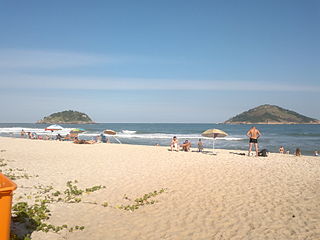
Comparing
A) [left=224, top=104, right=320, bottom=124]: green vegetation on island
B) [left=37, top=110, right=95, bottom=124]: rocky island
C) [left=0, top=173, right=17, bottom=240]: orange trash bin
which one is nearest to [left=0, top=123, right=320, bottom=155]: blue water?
[left=0, top=173, right=17, bottom=240]: orange trash bin

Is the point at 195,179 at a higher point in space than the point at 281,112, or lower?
lower

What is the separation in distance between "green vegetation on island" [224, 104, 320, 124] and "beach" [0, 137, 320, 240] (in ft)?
466

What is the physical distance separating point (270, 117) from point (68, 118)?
392 ft

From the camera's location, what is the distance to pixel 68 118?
17325 centimetres

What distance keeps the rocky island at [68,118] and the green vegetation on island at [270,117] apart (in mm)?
90055

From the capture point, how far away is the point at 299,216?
21.2 ft

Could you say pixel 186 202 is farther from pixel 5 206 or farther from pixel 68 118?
pixel 68 118

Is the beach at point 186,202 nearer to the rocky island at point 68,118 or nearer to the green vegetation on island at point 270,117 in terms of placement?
the green vegetation on island at point 270,117

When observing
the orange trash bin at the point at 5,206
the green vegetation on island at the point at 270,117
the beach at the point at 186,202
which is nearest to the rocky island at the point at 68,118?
the green vegetation on island at the point at 270,117

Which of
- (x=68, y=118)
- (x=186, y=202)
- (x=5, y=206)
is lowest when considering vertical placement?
(x=186, y=202)

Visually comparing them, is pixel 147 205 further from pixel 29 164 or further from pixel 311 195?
pixel 29 164

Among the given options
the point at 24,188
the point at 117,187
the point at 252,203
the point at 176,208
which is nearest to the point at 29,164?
the point at 24,188

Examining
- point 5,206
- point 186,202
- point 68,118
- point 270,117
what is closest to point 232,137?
point 186,202

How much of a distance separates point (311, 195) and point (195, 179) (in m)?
3.83
